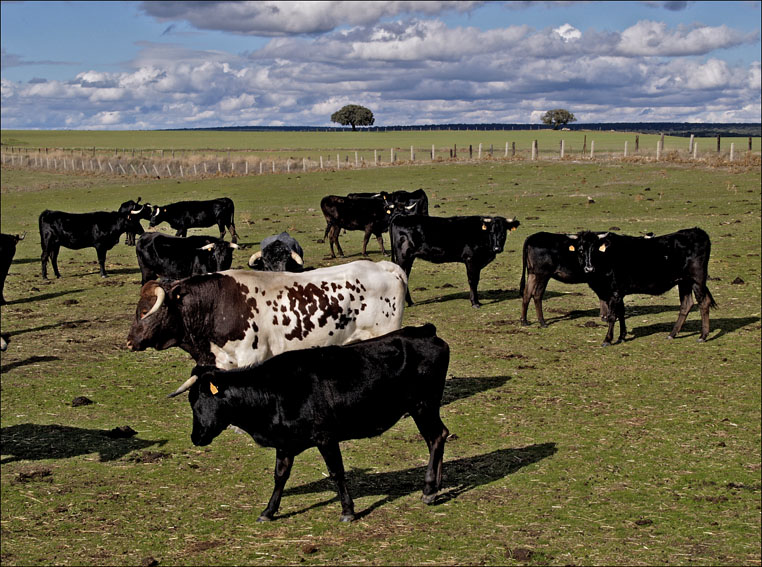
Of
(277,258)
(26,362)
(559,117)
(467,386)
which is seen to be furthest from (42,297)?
(559,117)

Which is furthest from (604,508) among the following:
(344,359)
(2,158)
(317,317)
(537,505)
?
(2,158)

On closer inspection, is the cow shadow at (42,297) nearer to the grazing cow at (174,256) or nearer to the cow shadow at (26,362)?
the grazing cow at (174,256)

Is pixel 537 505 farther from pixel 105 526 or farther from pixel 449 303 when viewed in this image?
pixel 449 303

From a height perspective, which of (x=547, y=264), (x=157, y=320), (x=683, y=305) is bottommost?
(x=683, y=305)

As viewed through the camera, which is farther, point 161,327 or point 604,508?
point 161,327

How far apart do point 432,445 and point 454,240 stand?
11226 millimetres

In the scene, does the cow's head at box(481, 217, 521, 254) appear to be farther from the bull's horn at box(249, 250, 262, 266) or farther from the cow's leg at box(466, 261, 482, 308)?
the bull's horn at box(249, 250, 262, 266)

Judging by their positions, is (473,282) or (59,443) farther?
(473,282)

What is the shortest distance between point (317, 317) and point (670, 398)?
19.3 feet

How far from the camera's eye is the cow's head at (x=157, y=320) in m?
10.2

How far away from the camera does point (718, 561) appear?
827 centimetres

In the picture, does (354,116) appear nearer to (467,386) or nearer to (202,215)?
(202,215)

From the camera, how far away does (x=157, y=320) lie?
1027 centimetres

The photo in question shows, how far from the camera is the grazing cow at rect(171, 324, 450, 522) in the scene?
27.7 feet
